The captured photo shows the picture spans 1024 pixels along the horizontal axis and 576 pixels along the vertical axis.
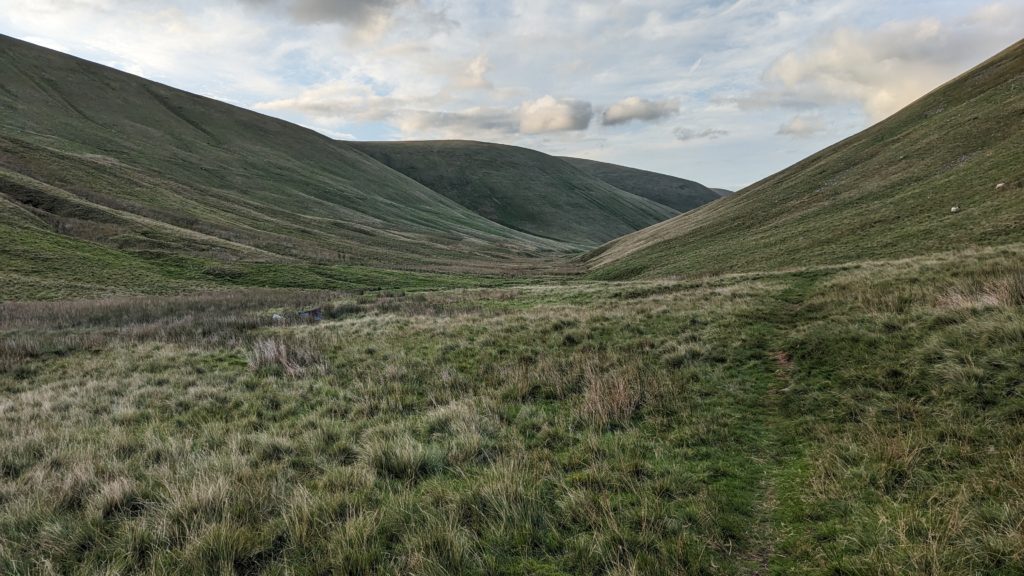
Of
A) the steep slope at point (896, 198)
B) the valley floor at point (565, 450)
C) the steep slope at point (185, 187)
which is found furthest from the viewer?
the steep slope at point (185, 187)

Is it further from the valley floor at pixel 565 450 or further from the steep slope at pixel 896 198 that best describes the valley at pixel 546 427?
the steep slope at pixel 896 198

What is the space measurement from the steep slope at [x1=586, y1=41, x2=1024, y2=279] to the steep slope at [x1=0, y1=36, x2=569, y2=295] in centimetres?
3620

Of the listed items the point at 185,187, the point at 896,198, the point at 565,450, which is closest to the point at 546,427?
the point at 565,450

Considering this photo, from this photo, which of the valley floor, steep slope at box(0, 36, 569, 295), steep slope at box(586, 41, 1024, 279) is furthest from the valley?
steep slope at box(0, 36, 569, 295)

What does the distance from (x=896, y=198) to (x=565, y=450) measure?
144 feet

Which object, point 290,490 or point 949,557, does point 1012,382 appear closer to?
point 949,557

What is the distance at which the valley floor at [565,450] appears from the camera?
14.9ft

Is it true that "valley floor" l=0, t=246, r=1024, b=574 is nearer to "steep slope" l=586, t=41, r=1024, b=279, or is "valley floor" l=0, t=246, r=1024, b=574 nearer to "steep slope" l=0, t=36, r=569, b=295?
"steep slope" l=586, t=41, r=1024, b=279

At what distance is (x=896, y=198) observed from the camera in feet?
121

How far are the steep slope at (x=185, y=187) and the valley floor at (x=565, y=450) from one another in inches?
1519

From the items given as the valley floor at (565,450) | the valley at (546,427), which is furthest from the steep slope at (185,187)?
the valley floor at (565,450)

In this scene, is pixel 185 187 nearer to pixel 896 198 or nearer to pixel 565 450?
pixel 565 450

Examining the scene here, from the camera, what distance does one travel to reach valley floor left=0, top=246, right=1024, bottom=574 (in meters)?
4.55

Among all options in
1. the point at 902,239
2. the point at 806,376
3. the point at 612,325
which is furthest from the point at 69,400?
the point at 902,239
